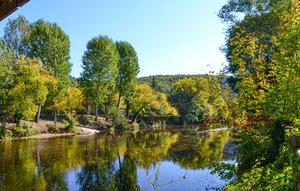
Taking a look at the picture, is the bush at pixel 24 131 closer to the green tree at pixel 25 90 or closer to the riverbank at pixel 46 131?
the riverbank at pixel 46 131

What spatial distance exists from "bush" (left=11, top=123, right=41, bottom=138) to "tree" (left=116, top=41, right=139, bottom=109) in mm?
28995

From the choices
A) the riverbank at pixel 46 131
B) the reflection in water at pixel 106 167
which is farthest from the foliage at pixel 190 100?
the reflection in water at pixel 106 167

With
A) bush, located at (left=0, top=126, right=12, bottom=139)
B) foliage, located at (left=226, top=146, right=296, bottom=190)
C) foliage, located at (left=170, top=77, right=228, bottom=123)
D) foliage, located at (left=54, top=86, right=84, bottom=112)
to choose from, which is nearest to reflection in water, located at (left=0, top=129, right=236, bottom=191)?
foliage, located at (left=226, top=146, right=296, bottom=190)

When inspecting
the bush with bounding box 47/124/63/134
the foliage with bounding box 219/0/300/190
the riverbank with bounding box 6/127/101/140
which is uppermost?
the foliage with bounding box 219/0/300/190

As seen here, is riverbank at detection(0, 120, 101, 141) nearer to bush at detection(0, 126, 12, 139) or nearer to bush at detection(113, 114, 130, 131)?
bush at detection(0, 126, 12, 139)

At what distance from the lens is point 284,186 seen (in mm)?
9453

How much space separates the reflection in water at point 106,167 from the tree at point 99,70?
3040 cm

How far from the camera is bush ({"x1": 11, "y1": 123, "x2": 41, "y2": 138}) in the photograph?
51688mm

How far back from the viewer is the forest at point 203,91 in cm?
1535

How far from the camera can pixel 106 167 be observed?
29156 millimetres

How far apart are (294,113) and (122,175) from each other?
45.9 ft

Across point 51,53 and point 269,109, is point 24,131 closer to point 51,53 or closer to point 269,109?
point 51,53

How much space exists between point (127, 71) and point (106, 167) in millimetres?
54131

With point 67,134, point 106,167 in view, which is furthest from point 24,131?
point 106,167
